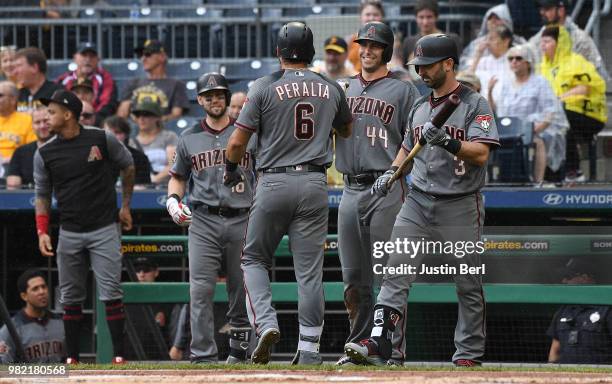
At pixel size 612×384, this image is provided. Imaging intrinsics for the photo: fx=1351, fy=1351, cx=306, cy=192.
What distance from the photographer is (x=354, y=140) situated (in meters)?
8.00

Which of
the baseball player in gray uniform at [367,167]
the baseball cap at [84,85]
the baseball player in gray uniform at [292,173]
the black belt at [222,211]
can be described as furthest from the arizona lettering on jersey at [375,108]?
the baseball cap at [84,85]

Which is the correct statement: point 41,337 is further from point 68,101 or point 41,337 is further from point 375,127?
point 375,127

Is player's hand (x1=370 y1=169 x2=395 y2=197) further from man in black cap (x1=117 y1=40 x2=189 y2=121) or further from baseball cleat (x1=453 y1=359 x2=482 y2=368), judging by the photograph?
man in black cap (x1=117 y1=40 x2=189 y2=121)

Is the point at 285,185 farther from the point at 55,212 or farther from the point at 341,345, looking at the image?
the point at 55,212

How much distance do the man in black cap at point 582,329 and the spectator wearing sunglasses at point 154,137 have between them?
3.66 m

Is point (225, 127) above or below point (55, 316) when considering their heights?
above

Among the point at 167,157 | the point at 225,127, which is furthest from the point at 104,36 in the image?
the point at 225,127

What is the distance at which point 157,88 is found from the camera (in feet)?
40.4

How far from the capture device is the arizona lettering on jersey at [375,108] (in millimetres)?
7973

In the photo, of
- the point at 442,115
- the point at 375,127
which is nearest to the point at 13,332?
the point at 375,127

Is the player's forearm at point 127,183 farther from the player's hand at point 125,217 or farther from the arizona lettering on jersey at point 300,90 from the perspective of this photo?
the arizona lettering on jersey at point 300,90

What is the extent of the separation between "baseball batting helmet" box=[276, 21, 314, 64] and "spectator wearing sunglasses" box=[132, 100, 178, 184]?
396cm

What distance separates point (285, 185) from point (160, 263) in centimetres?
363

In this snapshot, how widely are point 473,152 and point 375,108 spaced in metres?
1.01
